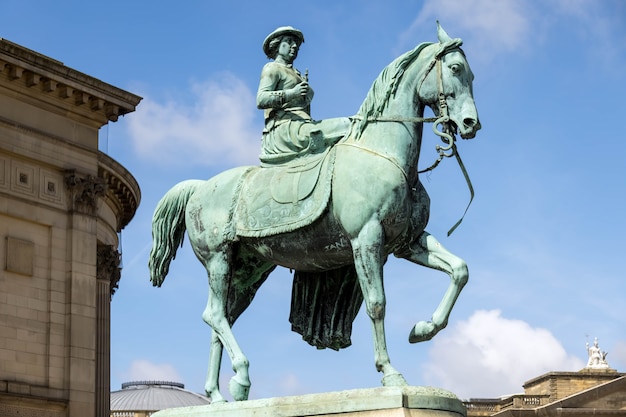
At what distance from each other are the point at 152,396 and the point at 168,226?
7096 cm

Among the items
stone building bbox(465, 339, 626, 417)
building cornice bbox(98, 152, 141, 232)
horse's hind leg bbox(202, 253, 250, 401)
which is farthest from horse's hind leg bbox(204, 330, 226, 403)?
stone building bbox(465, 339, 626, 417)

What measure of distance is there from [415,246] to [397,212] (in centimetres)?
52

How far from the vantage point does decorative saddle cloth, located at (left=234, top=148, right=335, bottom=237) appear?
12.5m

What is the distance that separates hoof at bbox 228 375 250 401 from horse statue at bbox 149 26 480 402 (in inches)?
0.4

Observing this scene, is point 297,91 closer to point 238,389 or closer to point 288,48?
point 288,48

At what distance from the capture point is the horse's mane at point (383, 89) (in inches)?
493

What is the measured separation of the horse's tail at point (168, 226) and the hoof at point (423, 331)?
3248mm

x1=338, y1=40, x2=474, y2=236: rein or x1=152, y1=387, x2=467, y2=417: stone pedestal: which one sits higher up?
x1=338, y1=40, x2=474, y2=236: rein

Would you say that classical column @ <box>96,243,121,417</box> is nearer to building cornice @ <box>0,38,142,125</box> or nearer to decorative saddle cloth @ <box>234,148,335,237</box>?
building cornice @ <box>0,38,142,125</box>

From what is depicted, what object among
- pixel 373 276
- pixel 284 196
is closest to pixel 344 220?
pixel 373 276

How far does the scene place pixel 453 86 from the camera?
12.2 meters

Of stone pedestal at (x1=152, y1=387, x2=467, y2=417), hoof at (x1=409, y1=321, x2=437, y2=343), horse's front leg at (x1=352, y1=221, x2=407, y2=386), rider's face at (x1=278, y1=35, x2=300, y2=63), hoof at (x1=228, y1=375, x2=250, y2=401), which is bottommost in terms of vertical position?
stone pedestal at (x1=152, y1=387, x2=467, y2=417)

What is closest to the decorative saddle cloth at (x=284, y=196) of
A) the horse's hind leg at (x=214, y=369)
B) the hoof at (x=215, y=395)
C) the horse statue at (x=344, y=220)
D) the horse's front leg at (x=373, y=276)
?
the horse statue at (x=344, y=220)

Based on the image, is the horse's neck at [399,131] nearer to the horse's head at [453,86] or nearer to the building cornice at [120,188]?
the horse's head at [453,86]
